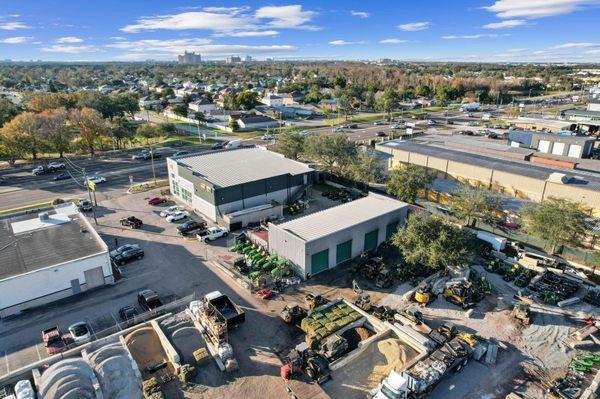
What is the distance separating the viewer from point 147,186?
1948 inches

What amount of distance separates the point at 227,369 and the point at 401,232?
54.2ft

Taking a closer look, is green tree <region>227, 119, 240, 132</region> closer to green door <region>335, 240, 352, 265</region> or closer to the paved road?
the paved road

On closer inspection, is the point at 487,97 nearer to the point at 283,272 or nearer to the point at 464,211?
the point at 464,211

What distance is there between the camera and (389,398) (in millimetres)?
17219

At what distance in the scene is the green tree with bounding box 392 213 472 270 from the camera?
2670 centimetres

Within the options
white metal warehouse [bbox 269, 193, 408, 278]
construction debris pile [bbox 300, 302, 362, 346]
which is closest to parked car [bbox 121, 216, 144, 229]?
white metal warehouse [bbox 269, 193, 408, 278]

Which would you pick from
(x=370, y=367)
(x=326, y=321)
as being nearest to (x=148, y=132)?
(x=326, y=321)

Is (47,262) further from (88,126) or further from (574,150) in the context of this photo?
(574,150)

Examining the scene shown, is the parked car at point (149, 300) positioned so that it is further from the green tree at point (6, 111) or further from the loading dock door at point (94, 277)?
the green tree at point (6, 111)

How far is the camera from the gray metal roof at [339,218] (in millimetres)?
29875

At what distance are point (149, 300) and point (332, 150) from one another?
31.5 m

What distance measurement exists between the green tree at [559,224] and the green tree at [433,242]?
7753 millimetres

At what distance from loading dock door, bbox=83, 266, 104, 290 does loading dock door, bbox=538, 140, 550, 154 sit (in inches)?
2649

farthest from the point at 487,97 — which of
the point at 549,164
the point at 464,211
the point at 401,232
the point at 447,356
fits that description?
the point at 447,356
